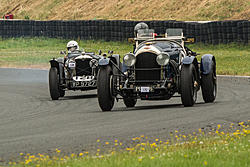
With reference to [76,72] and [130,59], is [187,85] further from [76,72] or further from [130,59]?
[76,72]

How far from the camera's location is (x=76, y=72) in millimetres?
16297

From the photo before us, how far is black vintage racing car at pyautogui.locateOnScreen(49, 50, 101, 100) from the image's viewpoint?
16031 millimetres

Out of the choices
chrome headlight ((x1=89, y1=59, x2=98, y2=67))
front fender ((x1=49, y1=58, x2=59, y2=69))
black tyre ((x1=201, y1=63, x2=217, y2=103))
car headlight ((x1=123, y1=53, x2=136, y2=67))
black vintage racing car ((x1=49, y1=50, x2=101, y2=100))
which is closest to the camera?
car headlight ((x1=123, y1=53, x2=136, y2=67))

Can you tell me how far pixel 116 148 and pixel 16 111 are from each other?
584 cm

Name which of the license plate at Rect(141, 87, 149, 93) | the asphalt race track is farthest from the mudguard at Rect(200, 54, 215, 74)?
the license plate at Rect(141, 87, 149, 93)

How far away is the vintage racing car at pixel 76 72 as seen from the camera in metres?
16.0

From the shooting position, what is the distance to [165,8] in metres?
42.1

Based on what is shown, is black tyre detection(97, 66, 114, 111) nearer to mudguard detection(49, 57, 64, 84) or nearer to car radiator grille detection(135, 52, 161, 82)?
car radiator grille detection(135, 52, 161, 82)

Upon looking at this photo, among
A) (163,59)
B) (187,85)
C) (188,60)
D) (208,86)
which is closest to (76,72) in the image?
(208,86)

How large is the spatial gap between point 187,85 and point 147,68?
1.06m

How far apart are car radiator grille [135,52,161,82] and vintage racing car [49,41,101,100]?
11.5 ft

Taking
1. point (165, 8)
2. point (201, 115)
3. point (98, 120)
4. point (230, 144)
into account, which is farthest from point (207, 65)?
point (165, 8)

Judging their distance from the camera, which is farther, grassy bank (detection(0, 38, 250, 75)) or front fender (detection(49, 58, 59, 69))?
grassy bank (detection(0, 38, 250, 75))

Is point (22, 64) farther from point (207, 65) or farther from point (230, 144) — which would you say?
point (230, 144)
